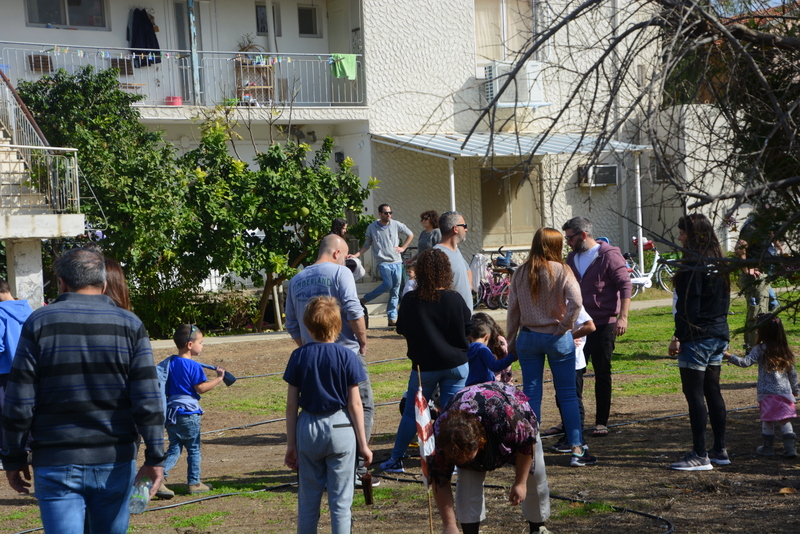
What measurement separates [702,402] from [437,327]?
1991mm

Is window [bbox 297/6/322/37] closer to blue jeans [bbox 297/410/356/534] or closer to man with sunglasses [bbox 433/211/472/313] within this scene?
man with sunglasses [bbox 433/211/472/313]


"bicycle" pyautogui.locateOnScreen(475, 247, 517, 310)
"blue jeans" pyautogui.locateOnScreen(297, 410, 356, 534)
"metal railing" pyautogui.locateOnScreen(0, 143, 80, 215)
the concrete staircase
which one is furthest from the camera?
"bicycle" pyautogui.locateOnScreen(475, 247, 517, 310)

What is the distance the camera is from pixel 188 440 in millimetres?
6129

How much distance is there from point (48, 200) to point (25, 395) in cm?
1097

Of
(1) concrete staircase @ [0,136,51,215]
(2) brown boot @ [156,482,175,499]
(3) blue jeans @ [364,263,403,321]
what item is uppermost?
(1) concrete staircase @ [0,136,51,215]

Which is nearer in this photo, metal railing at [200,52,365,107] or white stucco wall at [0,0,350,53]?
white stucco wall at [0,0,350,53]

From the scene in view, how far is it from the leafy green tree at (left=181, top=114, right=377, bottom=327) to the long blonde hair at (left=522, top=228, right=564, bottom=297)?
8.51 meters

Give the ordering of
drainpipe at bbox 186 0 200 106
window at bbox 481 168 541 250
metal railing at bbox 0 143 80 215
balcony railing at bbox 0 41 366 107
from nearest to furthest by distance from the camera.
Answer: metal railing at bbox 0 143 80 215 → balcony railing at bbox 0 41 366 107 → drainpipe at bbox 186 0 200 106 → window at bbox 481 168 541 250

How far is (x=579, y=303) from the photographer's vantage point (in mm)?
6234

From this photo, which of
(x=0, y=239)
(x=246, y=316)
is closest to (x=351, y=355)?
(x=0, y=239)

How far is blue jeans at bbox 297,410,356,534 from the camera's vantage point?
465 centimetres

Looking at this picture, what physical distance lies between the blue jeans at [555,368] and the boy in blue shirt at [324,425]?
200 cm

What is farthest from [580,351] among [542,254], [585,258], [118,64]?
[118,64]

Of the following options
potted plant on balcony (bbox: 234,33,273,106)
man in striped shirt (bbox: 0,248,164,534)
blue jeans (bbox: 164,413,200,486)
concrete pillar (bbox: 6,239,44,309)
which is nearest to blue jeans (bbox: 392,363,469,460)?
blue jeans (bbox: 164,413,200,486)
